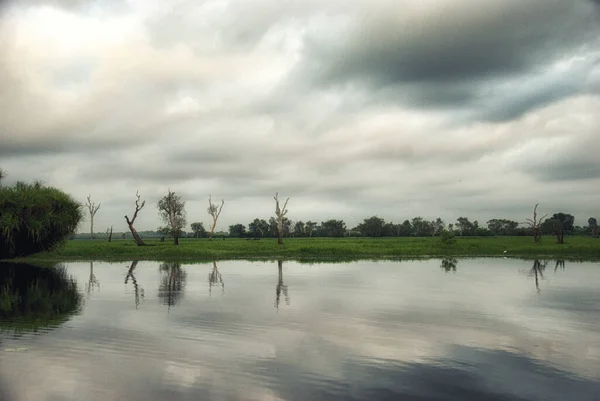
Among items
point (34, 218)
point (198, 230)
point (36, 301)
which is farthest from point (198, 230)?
point (36, 301)

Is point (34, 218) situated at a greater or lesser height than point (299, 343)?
greater

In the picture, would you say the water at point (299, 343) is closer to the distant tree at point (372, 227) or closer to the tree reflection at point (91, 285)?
the tree reflection at point (91, 285)

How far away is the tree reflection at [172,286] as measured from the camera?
2000 cm

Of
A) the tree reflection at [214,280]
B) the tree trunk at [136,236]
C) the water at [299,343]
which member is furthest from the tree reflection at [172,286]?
the tree trunk at [136,236]

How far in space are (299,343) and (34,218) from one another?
34573 mm

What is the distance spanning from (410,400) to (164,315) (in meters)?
10.2

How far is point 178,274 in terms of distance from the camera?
3178 centimetres

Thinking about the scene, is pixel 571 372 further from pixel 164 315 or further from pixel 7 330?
pixel 7 330

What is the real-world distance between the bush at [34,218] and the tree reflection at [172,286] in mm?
12978

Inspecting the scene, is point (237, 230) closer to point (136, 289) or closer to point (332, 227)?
point (332, 227)

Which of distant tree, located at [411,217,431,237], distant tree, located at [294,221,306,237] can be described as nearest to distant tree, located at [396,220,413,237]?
distant tree, located at [411,217,431,237]

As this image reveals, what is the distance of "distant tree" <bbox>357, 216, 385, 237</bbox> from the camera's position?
15162 centimetres

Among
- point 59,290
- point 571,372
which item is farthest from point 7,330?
point 571,372

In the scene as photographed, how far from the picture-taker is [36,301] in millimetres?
19219
